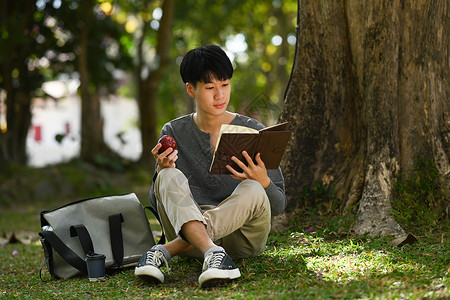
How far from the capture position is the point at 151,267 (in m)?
3.34

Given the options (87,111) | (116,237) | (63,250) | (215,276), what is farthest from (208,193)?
(87,111)

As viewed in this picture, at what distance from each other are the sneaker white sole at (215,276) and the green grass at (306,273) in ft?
0.13

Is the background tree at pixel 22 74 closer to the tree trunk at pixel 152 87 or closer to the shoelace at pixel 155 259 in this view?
the tree trunk at pixel 152 87

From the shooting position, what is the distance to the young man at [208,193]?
3361 millimetres

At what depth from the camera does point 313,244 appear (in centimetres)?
419

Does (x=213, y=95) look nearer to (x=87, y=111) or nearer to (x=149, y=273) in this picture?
(x=149, y=273)

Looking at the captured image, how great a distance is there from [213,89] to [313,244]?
1.32 meters

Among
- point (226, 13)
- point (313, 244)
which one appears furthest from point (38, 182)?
point (226, 13)

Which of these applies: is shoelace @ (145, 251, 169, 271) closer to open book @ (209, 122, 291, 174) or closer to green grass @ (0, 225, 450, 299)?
green grass @ (0, 225, 450, 299)

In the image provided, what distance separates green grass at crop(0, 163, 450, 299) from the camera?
304 centimetres

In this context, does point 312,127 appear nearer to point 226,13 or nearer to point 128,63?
point 128,63

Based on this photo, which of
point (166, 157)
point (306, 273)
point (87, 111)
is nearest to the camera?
point (306, 273)

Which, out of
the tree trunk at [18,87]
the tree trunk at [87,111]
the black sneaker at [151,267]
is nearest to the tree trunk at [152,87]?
the tree trunk at [87,111]

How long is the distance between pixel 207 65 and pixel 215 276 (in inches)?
50.3
